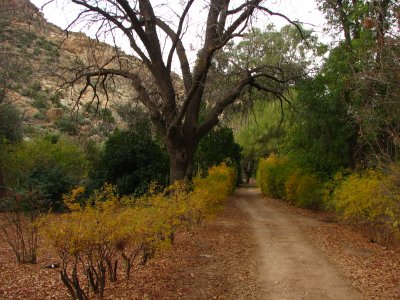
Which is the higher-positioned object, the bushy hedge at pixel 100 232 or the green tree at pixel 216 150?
the green tree at pixel 216 150

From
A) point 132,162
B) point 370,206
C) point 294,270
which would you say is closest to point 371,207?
point 370,206

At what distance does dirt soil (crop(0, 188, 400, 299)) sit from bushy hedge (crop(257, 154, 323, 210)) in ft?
27.0

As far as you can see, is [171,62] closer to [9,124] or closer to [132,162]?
[132,162]

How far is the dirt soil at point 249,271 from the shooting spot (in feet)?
22.7

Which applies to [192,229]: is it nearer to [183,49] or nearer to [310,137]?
[183,49]

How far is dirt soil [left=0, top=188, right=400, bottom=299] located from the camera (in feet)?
22.7

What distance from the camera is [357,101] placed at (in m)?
15.2

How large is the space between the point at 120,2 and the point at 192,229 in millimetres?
6277

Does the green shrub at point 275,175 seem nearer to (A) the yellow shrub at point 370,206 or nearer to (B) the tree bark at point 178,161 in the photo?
(B) the tree bark at point 178,161

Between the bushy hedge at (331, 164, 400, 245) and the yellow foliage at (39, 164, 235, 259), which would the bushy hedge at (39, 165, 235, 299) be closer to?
the yellow foliage at (39, 164, 235, 259)

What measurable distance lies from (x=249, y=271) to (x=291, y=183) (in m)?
15.2

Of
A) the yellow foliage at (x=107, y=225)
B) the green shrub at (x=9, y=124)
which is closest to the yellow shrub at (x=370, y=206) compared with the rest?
the yellow foliage at (x=107, y=225)

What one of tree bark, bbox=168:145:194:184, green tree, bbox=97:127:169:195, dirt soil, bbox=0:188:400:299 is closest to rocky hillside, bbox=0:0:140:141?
green tree, bbox=97:127:169:195

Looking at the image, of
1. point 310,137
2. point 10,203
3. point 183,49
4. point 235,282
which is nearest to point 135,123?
point 183,49
